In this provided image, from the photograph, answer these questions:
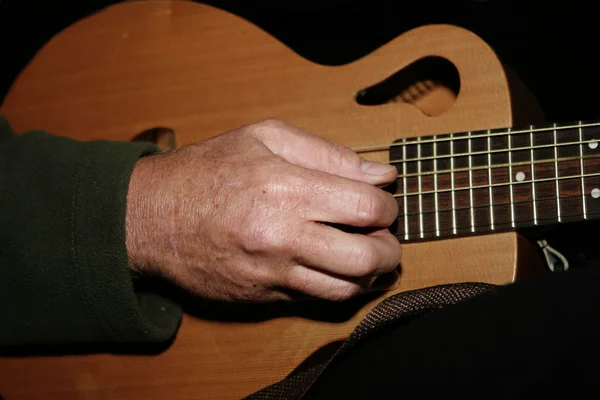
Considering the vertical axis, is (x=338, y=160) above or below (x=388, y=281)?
above

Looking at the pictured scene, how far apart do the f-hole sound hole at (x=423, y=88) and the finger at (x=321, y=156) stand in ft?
0.53

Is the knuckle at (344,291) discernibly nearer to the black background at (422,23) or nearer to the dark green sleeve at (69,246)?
the dark green sleeve at (69,246)

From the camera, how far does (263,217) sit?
2.35 ft

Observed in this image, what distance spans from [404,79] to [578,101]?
283 millimetres

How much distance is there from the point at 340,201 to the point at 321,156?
0.08 m

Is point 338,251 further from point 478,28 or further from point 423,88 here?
point 478,28

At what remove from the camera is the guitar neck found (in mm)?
727

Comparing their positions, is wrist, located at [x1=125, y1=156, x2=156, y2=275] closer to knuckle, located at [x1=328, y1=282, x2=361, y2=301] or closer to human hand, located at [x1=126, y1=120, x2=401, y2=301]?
human hand, located at [x1=126, y1=120, x2=401, y2=301]

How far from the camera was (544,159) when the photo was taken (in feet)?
2.44

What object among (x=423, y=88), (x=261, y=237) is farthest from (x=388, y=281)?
(x=423, y=88)

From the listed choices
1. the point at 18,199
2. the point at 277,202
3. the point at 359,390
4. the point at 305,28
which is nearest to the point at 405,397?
the point at 359,390

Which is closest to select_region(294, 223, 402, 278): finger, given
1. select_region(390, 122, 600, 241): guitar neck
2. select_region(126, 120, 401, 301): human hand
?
select_region(126, 120, 401, 301): human hand

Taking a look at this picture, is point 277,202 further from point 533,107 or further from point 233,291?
point 533,107

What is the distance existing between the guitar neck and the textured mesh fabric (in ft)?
0.43
